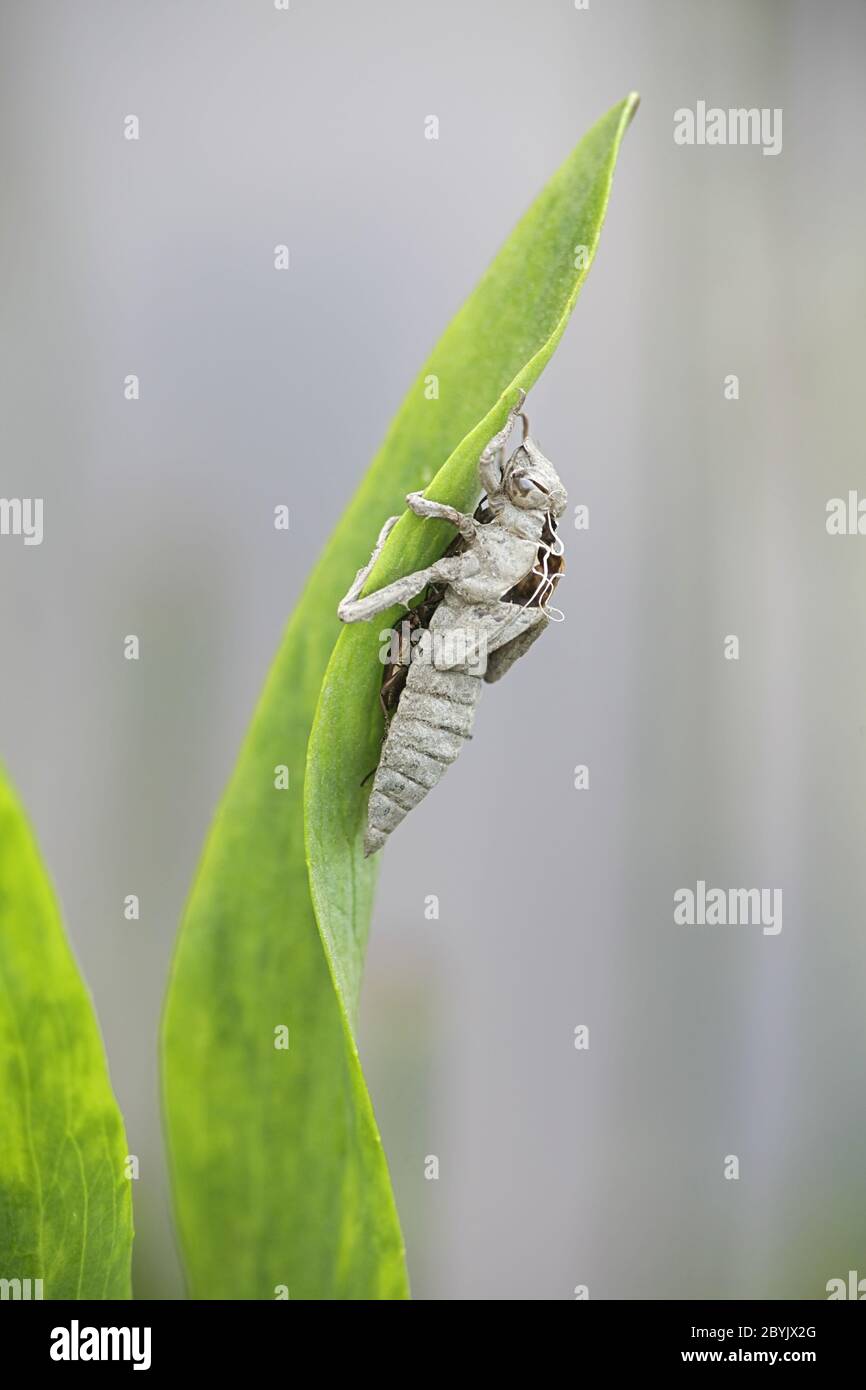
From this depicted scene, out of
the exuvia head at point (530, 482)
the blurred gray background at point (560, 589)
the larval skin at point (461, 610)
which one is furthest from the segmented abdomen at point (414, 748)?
the blurred gray background at point (560, 589)

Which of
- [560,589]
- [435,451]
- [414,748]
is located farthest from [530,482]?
[560,589]

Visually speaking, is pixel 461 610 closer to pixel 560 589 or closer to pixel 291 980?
pixel 291 980

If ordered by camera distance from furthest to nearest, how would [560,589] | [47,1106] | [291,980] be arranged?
[560,589]
[291,980]
[47,1106]

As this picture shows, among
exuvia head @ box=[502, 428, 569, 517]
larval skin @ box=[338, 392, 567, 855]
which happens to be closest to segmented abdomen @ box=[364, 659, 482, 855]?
larval skin @ box=[338, 392, 567, 855]

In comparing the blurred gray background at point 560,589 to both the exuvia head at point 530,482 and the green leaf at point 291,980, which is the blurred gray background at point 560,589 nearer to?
the green leaf at point 291,980

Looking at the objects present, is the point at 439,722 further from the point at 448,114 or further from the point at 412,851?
the point at 448,114

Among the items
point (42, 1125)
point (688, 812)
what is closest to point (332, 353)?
point (688, 812)
